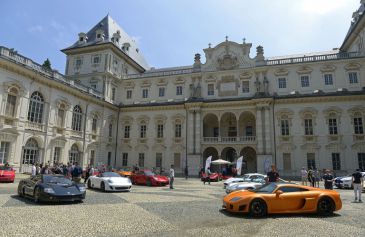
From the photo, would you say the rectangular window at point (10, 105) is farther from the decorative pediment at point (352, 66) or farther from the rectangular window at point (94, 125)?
the decorative pediment at point (352, 66)

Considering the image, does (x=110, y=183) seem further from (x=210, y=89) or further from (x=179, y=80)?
(x=179, y=80)

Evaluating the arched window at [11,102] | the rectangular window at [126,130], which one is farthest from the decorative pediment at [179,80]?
the arched window at [11,102]

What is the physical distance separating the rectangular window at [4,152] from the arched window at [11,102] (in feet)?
9.12

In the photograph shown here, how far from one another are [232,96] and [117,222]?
31.6 m

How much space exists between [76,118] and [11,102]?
9.04m

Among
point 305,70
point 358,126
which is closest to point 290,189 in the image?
point 358,126

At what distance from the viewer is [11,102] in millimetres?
24594

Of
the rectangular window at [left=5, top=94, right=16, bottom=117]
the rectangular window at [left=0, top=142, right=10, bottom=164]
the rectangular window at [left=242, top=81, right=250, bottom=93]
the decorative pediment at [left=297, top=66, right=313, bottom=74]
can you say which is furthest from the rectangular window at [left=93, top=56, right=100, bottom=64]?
the decorative pediment at [left=297, top=66, right=313, bottom=74]

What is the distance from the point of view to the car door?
9.45 meters

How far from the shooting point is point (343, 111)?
32.3 m

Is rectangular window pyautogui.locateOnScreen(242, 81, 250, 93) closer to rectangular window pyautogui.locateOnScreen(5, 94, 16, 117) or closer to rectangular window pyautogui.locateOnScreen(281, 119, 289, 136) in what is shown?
rectangular window pyautogui.locateOnScreen(281, 119, 289, 136)

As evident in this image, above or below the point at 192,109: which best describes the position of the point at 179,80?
above

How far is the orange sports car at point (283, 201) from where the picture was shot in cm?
934

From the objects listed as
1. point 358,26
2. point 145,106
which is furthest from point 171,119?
point 358,26
